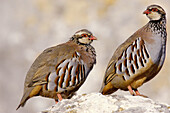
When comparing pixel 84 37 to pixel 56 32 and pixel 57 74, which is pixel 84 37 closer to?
pixel 57 74

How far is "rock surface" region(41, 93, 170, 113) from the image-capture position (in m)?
7.02

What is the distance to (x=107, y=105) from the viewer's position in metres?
7.12

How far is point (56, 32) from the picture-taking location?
70.2 ft

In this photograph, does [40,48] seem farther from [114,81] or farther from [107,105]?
[107,105]

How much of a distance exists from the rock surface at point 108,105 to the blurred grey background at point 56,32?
9932 millimetres

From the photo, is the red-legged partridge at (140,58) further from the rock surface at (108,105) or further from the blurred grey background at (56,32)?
the blurred grey background at (56,32)

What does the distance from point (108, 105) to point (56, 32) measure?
14451mm

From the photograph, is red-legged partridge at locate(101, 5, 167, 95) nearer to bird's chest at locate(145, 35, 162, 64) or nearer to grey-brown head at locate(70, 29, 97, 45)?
bird's chest at locate(145, 35, 162, 64)

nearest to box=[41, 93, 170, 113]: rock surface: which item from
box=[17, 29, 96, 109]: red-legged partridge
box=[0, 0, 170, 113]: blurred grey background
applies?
box=[17, 29, 96, 109]: red-legged partridge

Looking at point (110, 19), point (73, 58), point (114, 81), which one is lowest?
point (114, 81)

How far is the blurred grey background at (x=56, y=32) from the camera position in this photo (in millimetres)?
18312

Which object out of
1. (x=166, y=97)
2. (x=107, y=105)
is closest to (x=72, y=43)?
(x=107, y=105)

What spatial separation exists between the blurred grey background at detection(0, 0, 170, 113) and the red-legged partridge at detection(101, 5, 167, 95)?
7185 mm

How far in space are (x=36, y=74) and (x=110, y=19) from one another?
36.9 feet
